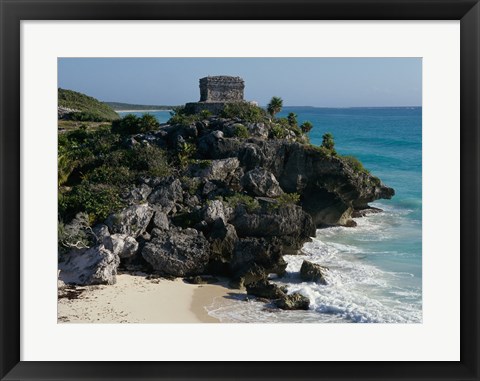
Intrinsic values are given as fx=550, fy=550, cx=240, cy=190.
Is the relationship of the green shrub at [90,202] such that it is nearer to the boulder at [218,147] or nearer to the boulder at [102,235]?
the boulder at [102,235]

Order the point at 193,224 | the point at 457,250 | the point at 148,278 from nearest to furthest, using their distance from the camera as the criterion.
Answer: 1. the point at 457,250
2. the point at 148,278
3. the point at 193,224

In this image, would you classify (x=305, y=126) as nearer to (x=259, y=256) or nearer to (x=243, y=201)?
(x=243, y=201)

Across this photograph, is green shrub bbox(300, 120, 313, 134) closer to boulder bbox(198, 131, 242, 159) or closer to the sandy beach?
boulder bbox(198, 131, 242, 159)

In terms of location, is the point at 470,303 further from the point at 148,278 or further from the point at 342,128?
the point at 342,128

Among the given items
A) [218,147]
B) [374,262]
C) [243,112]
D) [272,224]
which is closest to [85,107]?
[243,112]
